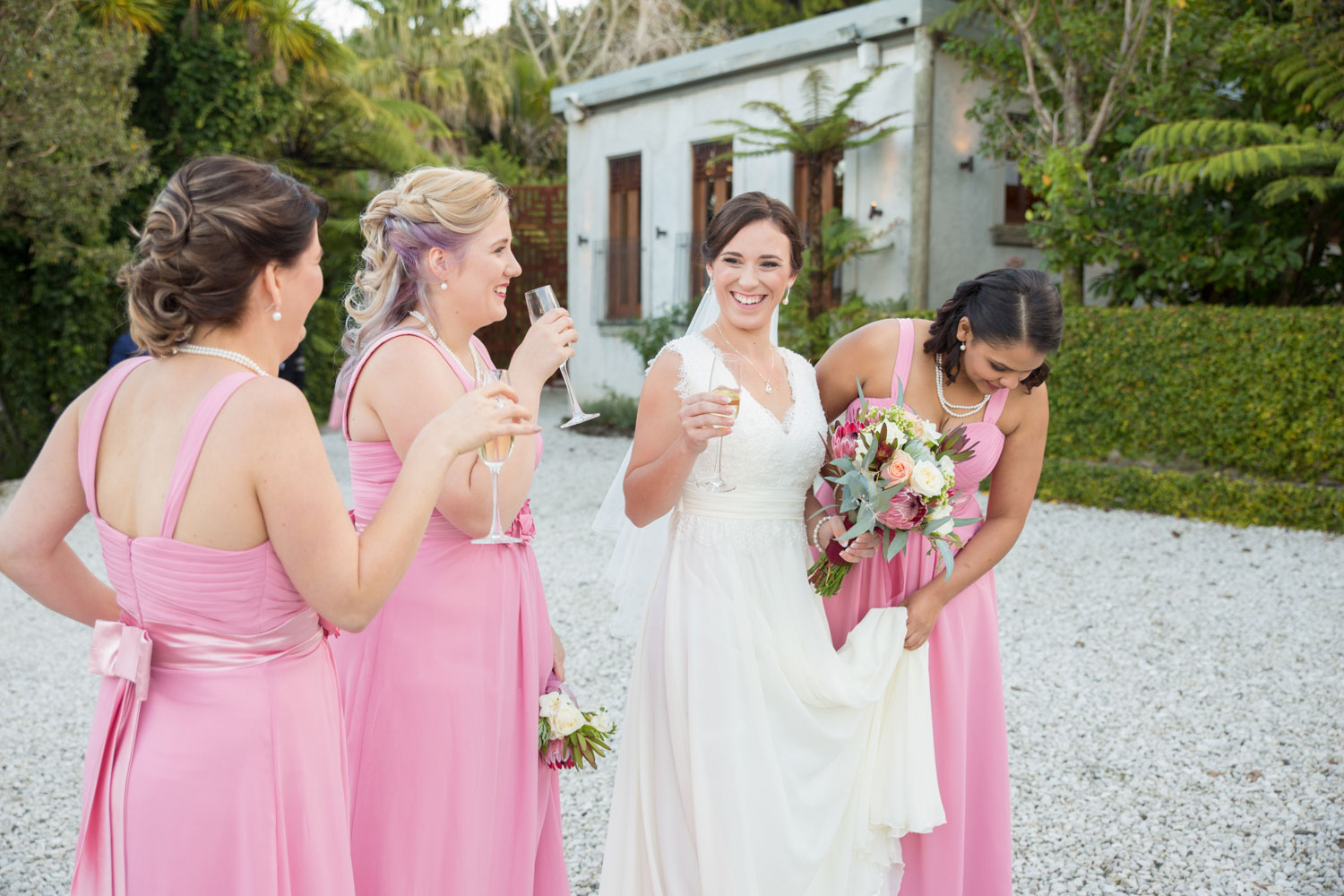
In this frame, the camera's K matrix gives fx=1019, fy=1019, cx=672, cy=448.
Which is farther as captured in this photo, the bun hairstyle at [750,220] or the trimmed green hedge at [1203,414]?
the trimmed green hedge at [1203,414]

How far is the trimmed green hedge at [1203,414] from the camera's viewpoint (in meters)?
8.97

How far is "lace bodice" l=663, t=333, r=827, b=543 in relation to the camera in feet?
9.46

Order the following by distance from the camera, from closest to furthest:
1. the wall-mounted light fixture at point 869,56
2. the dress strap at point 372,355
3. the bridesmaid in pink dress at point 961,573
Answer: the dress strap at point 372,355, the bridesmaid in pink dress at point 961,573, the wall-mounted light fixture at point 869,56

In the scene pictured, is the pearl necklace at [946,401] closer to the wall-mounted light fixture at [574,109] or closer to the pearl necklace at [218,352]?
the pearl necklace at [218,352]

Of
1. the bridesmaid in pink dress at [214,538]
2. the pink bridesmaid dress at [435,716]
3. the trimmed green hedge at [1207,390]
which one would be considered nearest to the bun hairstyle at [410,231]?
the pink bridesmaid dress at [435,716]

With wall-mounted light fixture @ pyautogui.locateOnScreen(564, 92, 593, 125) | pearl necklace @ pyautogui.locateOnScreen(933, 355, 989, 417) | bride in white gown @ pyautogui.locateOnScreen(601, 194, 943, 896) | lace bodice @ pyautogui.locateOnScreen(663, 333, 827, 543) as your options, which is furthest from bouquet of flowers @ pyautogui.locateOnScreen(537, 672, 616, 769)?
wall-mounted light fixture @ pyautogui.locateOnScreen(564, 92, 593, 125)

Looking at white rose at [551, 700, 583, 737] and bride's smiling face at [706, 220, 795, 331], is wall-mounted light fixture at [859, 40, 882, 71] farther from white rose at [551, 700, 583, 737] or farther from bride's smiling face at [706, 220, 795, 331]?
white rose at [551, 700, 583, 737]

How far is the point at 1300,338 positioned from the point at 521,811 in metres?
8.92

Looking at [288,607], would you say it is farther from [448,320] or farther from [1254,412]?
[1254,412]

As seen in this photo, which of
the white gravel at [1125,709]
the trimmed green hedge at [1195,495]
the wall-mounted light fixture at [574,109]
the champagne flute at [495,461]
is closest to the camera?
the champagne flute at [495,461]

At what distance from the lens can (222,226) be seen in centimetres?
172

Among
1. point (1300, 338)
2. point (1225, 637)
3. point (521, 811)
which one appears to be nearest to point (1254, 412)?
point (1300, 338)

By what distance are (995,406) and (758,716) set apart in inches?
46.7

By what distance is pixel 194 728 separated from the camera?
1.81m
